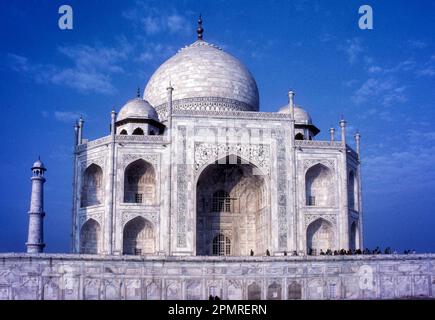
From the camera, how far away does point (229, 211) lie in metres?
28.5

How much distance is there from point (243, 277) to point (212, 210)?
7255mm

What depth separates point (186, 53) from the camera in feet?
104

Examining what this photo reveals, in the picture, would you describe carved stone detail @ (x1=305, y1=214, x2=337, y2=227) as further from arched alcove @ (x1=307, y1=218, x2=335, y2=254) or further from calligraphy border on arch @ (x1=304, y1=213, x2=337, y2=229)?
arched alcove @ (x1=307, y1=218, x2=335, y2=254)

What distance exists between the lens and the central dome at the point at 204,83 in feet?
97.4

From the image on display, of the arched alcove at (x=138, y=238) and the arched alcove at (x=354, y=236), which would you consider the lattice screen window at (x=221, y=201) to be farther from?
the arched alcove at (x=354, y=236)

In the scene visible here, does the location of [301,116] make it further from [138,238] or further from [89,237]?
[89,237]

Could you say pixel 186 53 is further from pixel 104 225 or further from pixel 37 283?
pixel 37 283

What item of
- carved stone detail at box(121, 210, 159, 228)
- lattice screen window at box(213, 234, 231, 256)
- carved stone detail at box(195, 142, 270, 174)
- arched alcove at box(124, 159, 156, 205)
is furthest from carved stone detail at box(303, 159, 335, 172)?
carved stone detail at box(121, 210, 159, 228)

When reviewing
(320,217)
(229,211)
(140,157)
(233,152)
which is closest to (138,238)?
(140,157)

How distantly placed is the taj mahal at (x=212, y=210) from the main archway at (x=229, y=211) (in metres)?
0.05

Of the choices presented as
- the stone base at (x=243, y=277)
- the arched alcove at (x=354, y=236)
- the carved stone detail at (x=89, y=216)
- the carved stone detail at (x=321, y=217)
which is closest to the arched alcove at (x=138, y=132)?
the carved stone detail at (x=89, y=216)

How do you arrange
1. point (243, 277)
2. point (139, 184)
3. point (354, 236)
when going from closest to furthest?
point (243, 277) < point (139, 184) < point (354, 236)
